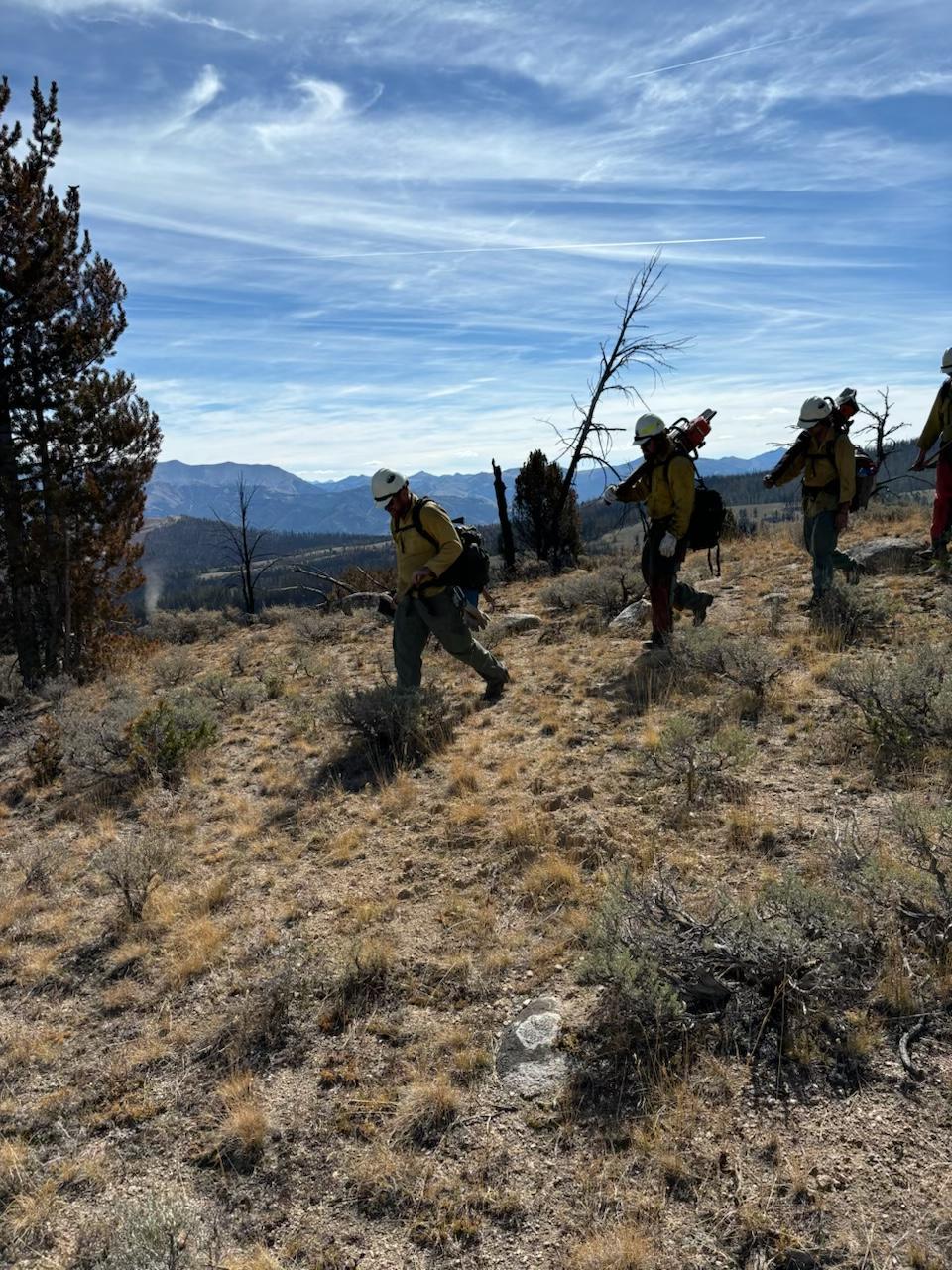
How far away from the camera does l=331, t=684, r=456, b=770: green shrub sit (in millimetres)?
6414

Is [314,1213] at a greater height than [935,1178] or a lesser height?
lesser

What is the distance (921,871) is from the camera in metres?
3.33

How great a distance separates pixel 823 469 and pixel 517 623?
4.46m

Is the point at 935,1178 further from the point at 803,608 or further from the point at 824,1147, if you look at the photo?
the point at 803,608

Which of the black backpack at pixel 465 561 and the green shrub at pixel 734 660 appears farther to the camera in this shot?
the black backpack at pixel 465 561

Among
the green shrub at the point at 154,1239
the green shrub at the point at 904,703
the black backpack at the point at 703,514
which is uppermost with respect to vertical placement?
the black backpack at the point at 703,514

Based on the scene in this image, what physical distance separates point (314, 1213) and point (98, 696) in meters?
9.52

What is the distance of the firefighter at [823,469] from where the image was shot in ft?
23.6

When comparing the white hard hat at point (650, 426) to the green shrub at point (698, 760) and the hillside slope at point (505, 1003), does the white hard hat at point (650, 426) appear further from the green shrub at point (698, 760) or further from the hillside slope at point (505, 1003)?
the green shrub at point (698, 760)

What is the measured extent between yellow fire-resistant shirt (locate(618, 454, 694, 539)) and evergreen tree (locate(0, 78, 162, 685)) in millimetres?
9755

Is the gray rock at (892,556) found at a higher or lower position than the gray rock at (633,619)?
higher

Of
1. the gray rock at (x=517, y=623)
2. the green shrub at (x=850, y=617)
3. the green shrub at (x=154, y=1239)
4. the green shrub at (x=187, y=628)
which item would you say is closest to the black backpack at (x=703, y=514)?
the green shrub at (x=850, y=617)

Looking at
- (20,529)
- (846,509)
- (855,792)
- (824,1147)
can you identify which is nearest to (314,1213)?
(824,1147)

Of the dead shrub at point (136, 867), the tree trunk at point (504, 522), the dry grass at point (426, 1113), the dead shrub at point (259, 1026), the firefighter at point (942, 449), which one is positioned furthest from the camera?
the tree trunk at point (504, 522)
